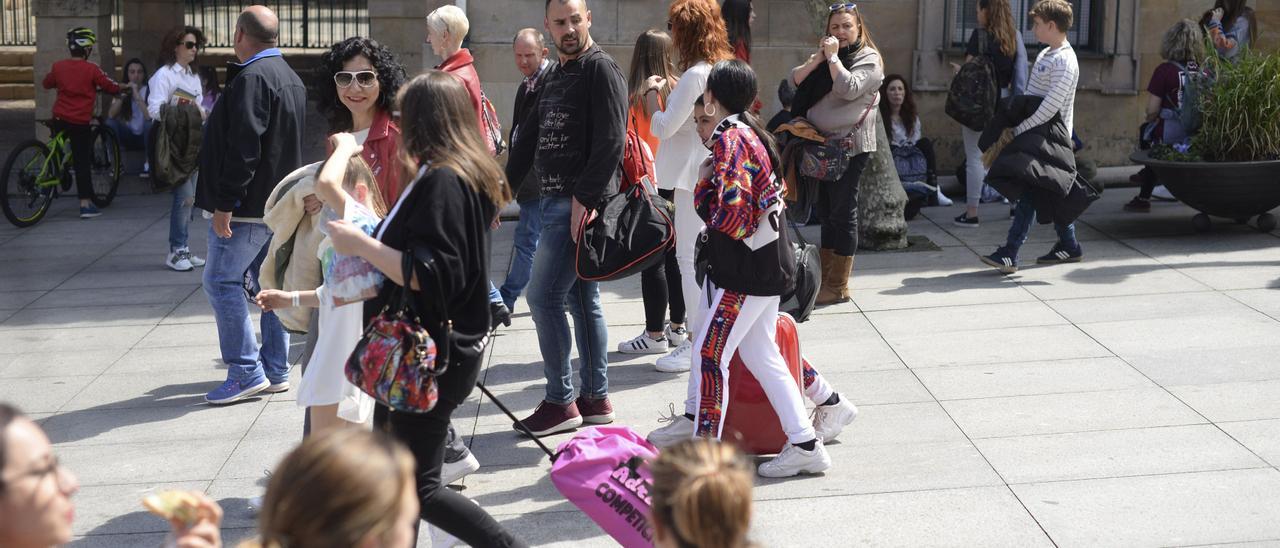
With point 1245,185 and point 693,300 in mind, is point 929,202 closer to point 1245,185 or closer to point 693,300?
point 1245,185

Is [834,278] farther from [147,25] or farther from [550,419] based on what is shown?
[147,25]

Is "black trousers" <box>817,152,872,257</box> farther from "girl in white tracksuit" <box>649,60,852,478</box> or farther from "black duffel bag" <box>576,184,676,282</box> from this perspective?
"girl in white tracksuit" <box>649,60,852,478</box>

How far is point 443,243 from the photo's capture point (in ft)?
12.8

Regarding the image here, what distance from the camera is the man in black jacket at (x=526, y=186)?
259 inches

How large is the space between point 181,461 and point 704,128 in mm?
2704

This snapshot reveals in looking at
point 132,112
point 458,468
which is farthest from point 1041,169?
point 132,112

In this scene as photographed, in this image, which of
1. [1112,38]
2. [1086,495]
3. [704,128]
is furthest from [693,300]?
[1112,38]

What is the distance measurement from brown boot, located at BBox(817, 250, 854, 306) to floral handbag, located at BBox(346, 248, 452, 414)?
4.79 metres

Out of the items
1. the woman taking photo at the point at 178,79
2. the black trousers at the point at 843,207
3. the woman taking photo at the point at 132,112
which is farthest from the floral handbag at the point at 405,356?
the woman taking photo at the point at 132,112

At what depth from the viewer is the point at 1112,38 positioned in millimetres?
12836

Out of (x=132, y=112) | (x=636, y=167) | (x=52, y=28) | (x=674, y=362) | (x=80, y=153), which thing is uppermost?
(x=52, y=28)

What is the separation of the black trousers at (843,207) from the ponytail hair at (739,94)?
3.03 meters

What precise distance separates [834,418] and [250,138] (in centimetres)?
295

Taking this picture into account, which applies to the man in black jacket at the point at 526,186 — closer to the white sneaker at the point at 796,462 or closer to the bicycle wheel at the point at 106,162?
the white sneaker at the point at 796,462
